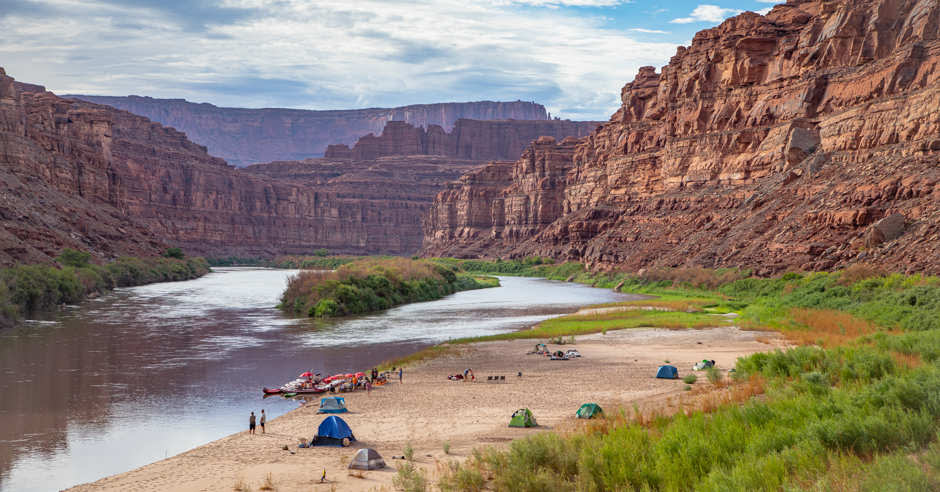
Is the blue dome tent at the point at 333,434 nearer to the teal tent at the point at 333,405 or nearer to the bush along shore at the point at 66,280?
the teal tent at the point at 333,405

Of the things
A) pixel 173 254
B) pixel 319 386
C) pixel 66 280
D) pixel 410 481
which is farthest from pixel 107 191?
pixel 410 481

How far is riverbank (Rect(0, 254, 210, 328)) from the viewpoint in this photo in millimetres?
45312

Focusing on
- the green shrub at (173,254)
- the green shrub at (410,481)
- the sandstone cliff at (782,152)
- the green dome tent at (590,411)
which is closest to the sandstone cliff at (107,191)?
the green shrub at (173,254)

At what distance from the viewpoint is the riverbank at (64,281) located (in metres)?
45.3

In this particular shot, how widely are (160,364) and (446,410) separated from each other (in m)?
15.6

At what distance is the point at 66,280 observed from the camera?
181 ft

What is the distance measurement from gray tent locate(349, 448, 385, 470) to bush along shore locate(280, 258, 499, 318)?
37497 mm

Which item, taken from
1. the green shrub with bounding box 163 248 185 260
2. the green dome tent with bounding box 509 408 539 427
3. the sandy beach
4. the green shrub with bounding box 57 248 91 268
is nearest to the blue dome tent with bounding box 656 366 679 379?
the sandy beach

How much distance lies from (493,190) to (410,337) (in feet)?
440

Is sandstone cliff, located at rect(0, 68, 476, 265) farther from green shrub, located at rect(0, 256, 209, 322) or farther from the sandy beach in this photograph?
the sandy beach

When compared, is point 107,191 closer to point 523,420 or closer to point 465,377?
point 465,377

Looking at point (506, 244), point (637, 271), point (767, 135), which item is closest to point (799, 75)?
point (767, 135)

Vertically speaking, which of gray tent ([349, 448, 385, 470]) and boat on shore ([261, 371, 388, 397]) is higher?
gray tent ([349, 448, 385, 470])

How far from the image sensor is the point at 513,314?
52.9m
